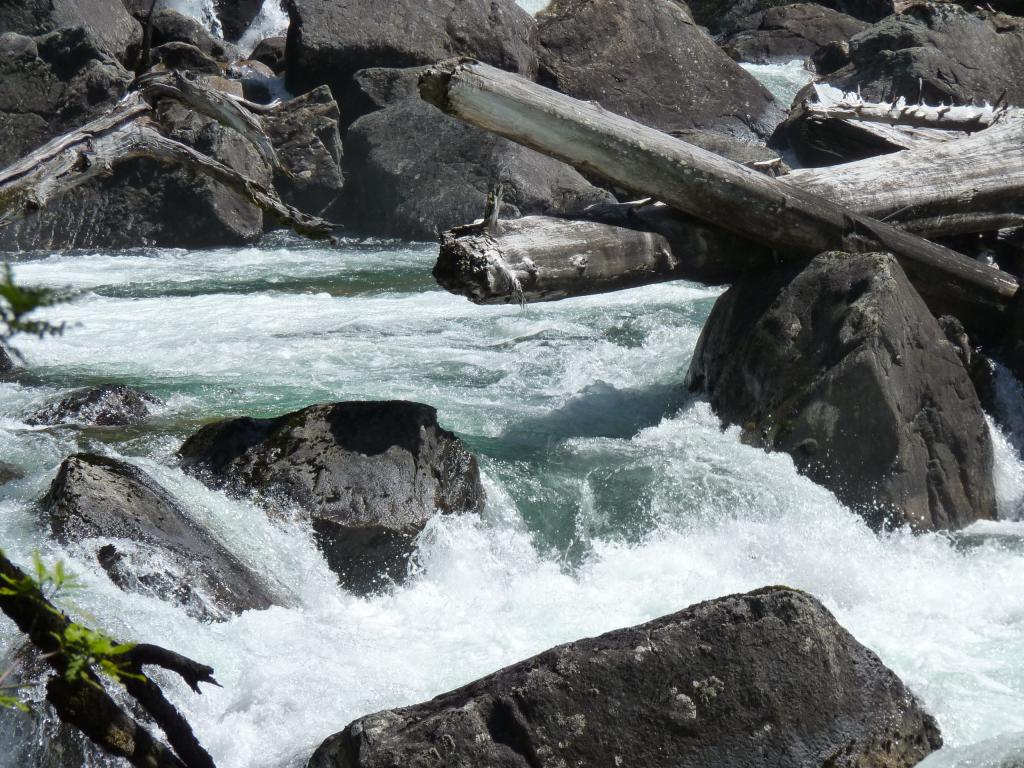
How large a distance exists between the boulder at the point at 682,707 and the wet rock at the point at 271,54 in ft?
57.1

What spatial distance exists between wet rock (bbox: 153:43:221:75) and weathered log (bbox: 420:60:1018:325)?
10.7m

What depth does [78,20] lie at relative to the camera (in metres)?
16.7

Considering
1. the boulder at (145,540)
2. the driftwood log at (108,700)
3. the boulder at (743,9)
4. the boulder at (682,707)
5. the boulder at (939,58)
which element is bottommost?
the boulder at (145,540)

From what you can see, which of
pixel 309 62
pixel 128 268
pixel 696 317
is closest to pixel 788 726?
pixel 696 317

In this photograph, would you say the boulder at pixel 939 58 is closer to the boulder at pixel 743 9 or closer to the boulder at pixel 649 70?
the boulder at pixel 649 70

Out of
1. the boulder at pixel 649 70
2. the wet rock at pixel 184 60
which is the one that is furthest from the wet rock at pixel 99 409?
the boulder at pixel 649 70

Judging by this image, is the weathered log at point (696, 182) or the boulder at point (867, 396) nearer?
the weathered log at point (696, 182)

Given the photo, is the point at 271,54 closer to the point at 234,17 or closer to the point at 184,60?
the point at 234,17

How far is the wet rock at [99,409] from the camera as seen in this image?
677cm

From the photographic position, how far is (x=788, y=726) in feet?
11.3

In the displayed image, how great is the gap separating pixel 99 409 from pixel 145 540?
2.32 meters

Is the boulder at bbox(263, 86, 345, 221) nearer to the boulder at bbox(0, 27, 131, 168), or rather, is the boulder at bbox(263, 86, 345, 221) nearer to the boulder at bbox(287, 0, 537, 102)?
the boulder at bbox(287, 0, 537, 102)

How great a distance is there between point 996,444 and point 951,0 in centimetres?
1833

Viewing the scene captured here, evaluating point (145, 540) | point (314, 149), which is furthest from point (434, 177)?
point (145, 540)
